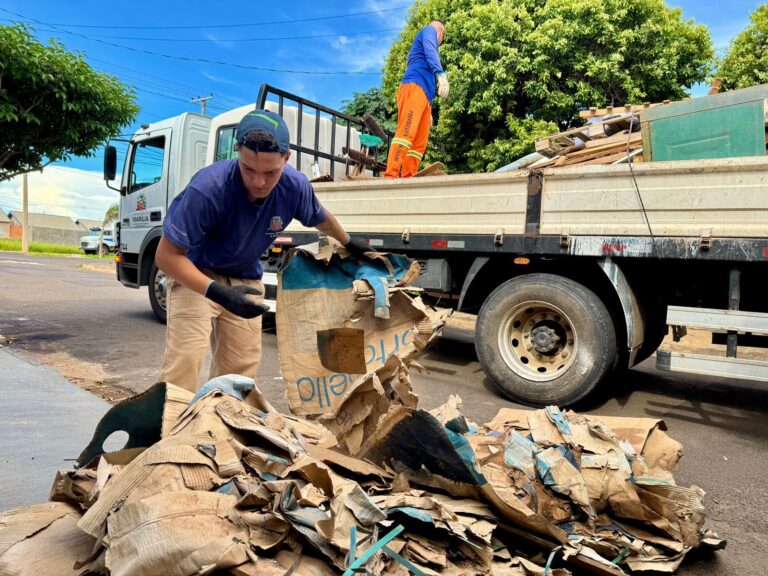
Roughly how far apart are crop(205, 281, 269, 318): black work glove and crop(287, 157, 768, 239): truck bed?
111 inches

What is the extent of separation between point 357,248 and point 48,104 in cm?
583

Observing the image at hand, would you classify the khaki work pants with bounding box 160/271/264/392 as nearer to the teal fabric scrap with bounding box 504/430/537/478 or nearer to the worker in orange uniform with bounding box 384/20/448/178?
the teal fabric scrap with bounding box 504/430/537/478

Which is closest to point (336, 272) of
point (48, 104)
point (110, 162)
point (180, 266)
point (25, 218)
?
point (180, 266)

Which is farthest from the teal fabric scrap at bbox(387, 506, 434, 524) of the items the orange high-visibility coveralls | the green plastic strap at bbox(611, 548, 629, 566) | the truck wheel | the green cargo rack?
the truck wheel

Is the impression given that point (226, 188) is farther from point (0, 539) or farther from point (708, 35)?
point (708, 35)

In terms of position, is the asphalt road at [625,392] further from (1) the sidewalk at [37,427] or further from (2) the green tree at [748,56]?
(2) the green tree at [748,56]

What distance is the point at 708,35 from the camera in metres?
12.0

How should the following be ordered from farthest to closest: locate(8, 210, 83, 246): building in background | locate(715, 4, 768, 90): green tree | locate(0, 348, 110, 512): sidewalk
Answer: locate(8, 210, 83, 246): building in background, locate(715, 4, 768, 90): green tree, locate(0, 348, 110, 512): sidewalk

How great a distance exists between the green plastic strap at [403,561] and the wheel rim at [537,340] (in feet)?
10.3

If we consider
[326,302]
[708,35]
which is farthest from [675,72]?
[326,302]

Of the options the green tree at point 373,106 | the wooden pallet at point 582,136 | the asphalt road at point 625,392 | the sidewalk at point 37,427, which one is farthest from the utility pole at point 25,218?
the wooden pallet at point 582,136

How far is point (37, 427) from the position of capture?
285cm

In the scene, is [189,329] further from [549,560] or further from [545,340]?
[545,340]

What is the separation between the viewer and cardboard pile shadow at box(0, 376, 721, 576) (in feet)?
4.36
